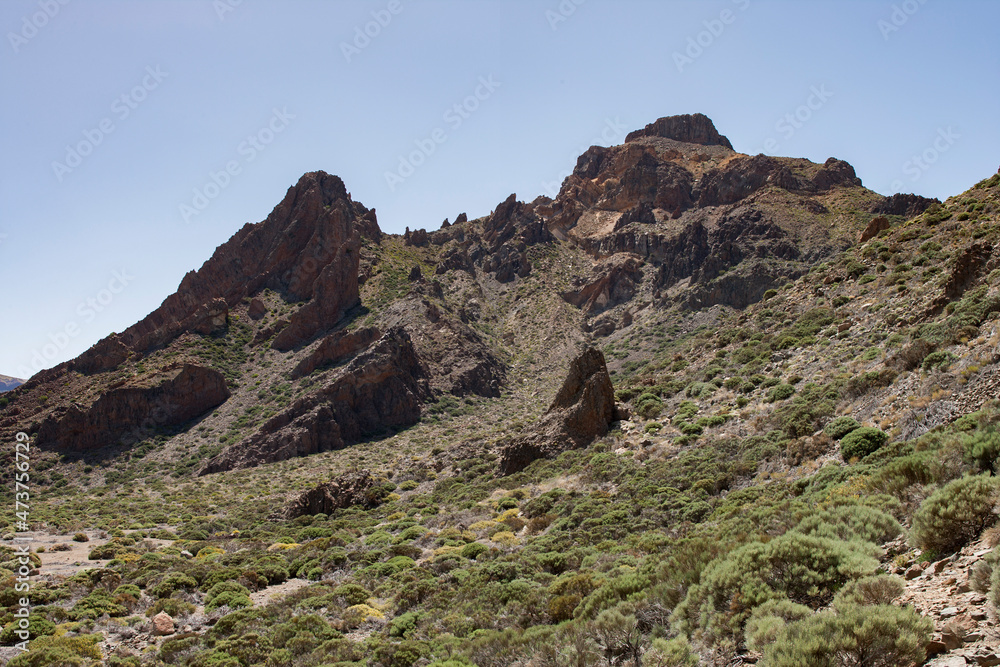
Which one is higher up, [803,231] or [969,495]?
[803,231]

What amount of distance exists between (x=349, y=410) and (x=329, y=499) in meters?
29.2

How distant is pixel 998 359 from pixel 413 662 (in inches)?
573

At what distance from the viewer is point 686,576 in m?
8.95

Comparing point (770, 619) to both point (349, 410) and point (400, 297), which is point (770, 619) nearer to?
point (349, 410)

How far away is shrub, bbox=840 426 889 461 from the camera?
1352 centimetres

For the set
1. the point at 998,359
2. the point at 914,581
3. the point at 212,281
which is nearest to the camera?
the point at 914,581

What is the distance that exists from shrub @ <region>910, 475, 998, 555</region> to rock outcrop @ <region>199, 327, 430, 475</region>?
2068 inches

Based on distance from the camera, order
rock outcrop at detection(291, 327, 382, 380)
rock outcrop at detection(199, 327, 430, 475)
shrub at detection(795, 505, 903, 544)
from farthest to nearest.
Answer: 1. rock outcrop at detection(291, 327, 382, 380)
2. rock outcrop at detection(199, 327, 430, 475)
3. shrub at detection(795, 505, 903, 544)

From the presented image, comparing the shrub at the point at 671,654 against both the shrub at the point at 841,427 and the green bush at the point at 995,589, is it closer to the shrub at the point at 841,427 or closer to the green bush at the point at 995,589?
the green bush at the point at 995,589

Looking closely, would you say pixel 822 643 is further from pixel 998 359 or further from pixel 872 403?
pixel 872 403

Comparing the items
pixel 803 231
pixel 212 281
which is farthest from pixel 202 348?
pixel 803 231

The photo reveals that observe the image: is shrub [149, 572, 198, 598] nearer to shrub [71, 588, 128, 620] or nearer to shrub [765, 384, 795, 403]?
shrub [71, 588, 128, 620]

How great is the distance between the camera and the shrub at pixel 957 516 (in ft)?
22.0

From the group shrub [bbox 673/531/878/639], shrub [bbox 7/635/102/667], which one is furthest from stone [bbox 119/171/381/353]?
shrub [bbox 673/531/878/639]
